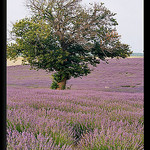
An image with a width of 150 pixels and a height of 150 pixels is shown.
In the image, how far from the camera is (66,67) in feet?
47.9

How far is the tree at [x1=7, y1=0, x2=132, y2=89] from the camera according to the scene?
44.0 feet

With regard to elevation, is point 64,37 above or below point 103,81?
above

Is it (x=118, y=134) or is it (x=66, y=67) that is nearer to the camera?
(x=118, y=134)

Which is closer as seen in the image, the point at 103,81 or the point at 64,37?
the point at 64,37

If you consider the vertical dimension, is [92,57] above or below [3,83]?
above

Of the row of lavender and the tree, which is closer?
the tree

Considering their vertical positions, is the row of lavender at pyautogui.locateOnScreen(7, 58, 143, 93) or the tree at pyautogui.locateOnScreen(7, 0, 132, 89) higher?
the tree at pyautogui.locateOnScreen(7, 0, 132, 89)

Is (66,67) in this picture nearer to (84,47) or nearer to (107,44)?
(84,47)

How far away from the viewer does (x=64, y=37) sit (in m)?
14.6

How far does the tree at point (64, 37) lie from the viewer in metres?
13.4

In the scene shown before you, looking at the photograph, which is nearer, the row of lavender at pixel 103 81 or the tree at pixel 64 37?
Result: the tree at pixel 64 37

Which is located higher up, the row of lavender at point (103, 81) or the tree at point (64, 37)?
the tree at point (64, 37)
